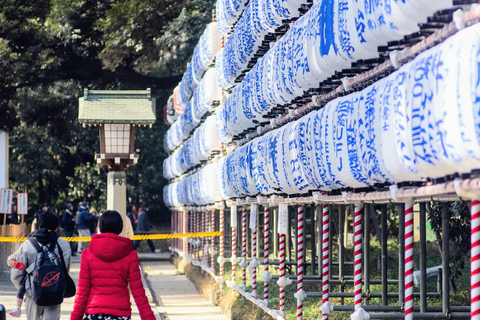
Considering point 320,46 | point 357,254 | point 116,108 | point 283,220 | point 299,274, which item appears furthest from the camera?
point 116,108

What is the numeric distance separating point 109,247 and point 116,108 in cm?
772

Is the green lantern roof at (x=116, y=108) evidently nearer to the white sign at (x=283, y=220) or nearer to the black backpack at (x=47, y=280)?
the white sign at (x=283, y=220)

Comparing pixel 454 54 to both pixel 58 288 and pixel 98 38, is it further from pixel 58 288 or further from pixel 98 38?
pixel 98 38

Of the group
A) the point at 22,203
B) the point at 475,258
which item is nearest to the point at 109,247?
the point at 475,258

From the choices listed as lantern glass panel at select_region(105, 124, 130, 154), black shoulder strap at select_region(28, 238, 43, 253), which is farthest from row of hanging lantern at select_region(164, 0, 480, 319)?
black shoulder strap at select_region(28, 238, 43, 253)

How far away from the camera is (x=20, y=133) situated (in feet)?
100

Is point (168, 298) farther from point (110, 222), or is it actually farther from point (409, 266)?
point (409, 266)

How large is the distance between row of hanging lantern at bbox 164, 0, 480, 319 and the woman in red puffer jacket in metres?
1.67

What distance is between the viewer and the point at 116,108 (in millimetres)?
13328

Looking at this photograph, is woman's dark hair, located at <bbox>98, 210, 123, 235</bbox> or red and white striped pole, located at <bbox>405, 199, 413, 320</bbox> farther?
woman's dark hair, located at <bbox>98, 210, 123, 235</bbox>

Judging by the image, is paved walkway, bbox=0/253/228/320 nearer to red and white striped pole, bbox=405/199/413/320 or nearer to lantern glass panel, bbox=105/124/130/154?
lantern glass panel, bbox=105/124/130/154

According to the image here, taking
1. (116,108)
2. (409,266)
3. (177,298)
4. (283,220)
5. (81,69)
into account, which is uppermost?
(81,69)

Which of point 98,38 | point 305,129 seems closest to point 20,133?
point 98,38

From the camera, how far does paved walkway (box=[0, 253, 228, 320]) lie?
13.2m
